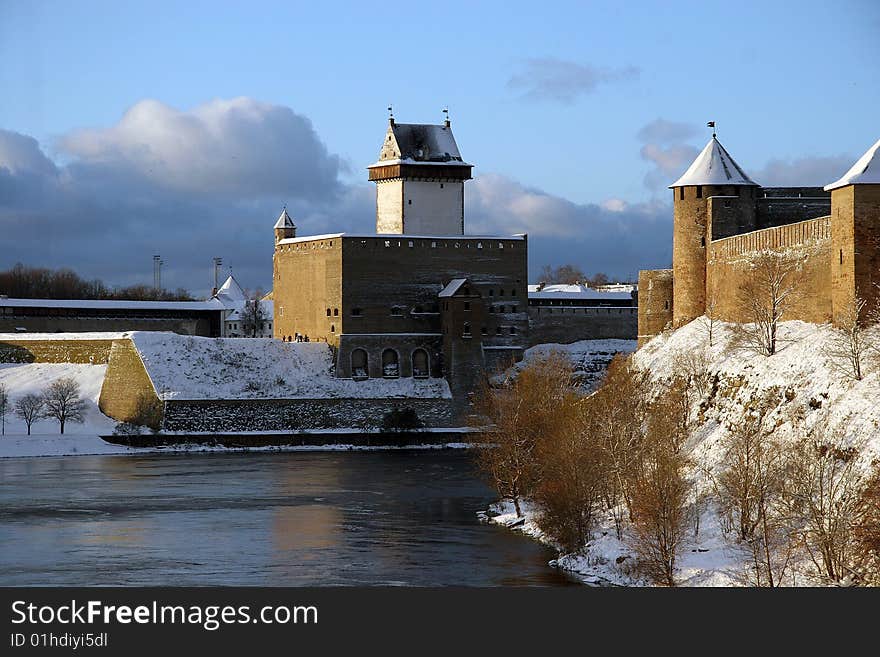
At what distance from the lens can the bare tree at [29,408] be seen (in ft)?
132

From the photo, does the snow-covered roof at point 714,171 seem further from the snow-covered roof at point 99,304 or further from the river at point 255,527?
the snow-covered roof at point 99,304

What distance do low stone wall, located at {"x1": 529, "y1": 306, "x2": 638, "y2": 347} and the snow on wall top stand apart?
18.4 ft

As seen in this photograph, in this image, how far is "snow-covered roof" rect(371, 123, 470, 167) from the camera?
48.4 meters

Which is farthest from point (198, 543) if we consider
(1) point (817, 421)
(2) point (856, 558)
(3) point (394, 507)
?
(2) point (856, 558)

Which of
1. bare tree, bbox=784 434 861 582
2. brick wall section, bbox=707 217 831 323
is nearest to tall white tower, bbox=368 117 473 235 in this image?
brick wall section, bbox=707 217 831 323

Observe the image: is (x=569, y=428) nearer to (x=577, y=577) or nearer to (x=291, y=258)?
(x=577, y=577)

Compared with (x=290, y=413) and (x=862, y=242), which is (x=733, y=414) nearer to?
(x=862, y=242)

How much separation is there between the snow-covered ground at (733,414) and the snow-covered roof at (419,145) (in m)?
22.5

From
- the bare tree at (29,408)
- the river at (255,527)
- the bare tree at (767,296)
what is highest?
the bare tree at (767,296)

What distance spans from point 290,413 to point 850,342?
23.8 meters

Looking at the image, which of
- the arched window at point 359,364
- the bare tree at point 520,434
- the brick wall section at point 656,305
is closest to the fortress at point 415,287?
the arched window at point 359,364

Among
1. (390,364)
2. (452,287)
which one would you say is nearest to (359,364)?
(390,364)

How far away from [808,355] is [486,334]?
24707mm

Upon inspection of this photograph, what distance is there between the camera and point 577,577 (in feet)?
63.1
